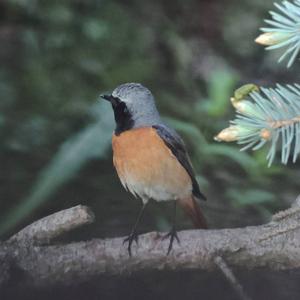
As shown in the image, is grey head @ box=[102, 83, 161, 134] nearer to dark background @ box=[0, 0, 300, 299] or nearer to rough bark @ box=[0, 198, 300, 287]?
rough bark @ box=[0, 198, 300, 287]

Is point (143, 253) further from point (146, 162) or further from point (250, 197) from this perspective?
point (250, 197)

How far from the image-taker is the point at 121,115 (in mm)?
2646

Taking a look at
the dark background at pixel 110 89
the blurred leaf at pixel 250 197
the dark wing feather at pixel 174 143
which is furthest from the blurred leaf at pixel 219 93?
the dark wing feather at pixel 174 143

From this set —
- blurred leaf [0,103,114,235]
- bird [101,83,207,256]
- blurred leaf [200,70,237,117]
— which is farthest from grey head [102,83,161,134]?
blurred leaf [200,70,237,117]

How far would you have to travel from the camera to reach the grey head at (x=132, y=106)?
8.37 ft

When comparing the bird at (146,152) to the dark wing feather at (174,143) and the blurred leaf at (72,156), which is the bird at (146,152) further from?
the blurred leaf at (72,156)

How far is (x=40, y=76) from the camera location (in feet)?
15.7

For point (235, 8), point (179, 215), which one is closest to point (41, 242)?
point (179, 215)

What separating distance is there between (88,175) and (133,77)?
2.75 feet

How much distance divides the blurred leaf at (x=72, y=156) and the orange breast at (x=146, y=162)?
1.08 meters

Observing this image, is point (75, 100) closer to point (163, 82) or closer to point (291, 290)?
point (163, 82)

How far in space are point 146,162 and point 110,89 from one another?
198 cm

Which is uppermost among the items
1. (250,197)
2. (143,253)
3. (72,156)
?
(72,156)

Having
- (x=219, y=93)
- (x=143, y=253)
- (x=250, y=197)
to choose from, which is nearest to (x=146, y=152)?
(x=143, y=253)
